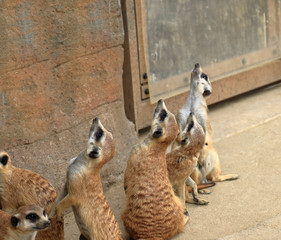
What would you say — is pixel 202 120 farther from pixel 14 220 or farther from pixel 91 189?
pixel 14 220

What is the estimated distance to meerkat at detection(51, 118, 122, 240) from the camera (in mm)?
5340

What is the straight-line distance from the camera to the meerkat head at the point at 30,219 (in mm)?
5102

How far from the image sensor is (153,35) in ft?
26.0

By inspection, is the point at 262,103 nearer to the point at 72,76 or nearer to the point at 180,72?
the point at 180,72

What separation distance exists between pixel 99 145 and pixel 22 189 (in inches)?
32.7

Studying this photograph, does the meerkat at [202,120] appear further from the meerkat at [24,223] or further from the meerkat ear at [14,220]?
the meerkat ear at [14,220]

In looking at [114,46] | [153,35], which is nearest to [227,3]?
[153,35]

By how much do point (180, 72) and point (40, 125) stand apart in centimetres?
256

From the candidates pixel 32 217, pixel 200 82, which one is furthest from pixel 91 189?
pixel 200 82

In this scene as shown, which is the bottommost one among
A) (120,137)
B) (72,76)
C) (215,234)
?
(215,234)

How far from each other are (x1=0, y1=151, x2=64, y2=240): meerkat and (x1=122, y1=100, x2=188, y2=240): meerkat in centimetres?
64

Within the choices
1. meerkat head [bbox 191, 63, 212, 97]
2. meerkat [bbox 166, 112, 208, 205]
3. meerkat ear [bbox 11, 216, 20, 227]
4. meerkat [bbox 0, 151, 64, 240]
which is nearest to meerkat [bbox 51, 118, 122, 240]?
meerkat [bbox 0, 151, 64, 240]

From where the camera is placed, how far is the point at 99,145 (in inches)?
210

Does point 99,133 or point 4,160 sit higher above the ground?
point 99,133
